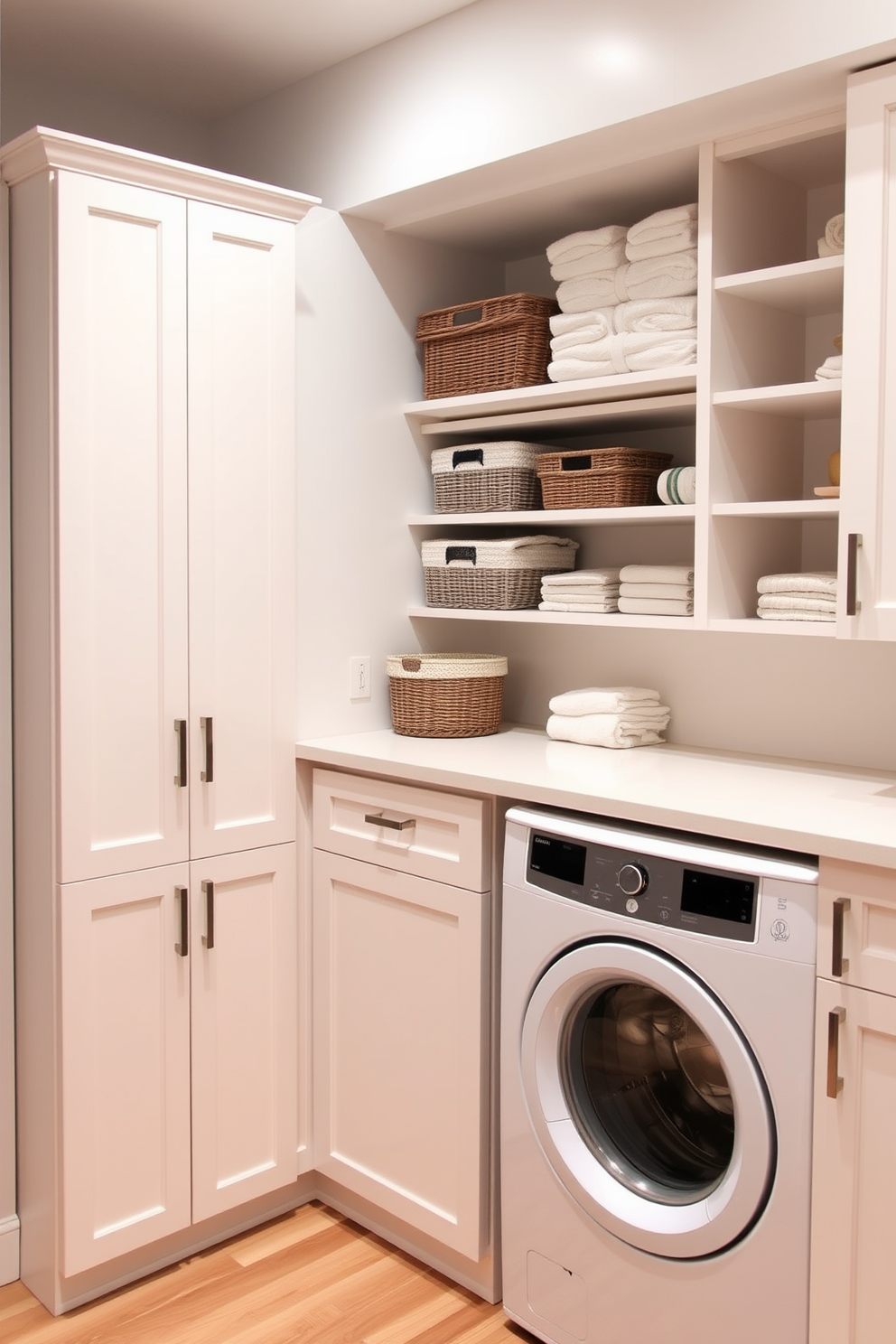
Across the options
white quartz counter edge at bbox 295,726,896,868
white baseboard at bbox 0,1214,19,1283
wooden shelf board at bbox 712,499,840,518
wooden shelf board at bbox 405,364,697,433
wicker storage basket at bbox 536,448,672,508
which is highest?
wooden shelf board at bbox 405,364,697,433

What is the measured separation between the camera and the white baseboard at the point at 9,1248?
237 cm

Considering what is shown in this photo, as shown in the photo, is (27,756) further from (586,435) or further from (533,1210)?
(586,435)

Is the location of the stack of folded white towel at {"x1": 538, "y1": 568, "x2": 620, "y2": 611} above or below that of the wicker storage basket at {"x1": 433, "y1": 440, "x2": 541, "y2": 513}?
below

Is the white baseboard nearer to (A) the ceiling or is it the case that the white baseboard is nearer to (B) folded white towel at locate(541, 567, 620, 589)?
(B) folded white towel at locate(541, 567, 620, 589)

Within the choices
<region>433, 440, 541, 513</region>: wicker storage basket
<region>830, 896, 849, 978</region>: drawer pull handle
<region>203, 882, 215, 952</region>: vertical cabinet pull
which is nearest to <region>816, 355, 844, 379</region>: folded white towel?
<region>433, 440, 541, 513</region>: wicker storage basket

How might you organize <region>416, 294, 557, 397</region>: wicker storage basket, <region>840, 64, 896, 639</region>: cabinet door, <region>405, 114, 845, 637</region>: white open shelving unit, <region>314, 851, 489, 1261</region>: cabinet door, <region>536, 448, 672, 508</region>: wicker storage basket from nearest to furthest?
1. <region>840, 64, 896, 639</region>: cabinet door
2. <region>405, 114, 845, 637</region>: white open shelving unit
3. <region>314, 851, 489, 1261</region>: cabinet door
4. <region>536, 448, 672, 508</region>: wicker storage basket
5. <region>416, 294, 557, 397</region>: wicker storage basket

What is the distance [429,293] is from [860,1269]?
225 centimetres

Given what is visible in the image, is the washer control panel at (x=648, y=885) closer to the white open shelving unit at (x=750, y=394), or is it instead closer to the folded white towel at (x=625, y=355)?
the white open shelving unit at (x=750, y=394)

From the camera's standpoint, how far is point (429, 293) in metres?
2.87

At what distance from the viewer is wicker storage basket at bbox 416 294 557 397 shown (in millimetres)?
2572

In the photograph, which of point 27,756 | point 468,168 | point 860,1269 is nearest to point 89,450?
point 27,756

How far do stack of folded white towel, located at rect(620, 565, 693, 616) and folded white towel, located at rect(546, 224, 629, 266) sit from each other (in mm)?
661

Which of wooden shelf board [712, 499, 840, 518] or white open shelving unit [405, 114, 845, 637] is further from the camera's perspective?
white open shelving unit [405, 114, 845, 637]

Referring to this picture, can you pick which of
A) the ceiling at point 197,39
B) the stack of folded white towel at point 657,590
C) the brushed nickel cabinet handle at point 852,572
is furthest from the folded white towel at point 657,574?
the ceiling at point 197,39
